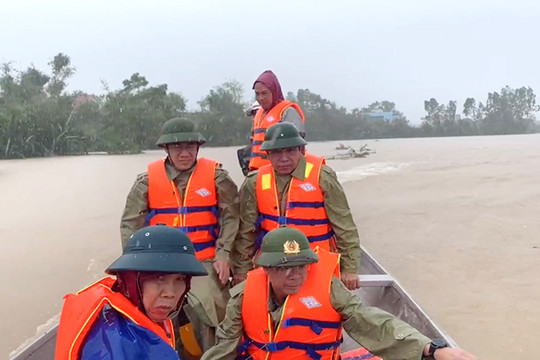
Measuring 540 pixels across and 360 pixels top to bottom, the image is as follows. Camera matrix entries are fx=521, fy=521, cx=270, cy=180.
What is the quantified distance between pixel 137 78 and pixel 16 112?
557 cm

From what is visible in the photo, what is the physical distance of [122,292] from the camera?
1.11 m

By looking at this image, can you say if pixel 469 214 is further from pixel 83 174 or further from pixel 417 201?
pixel 83 174

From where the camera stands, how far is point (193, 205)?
2557 mm

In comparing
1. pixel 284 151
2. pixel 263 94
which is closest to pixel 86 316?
pixel 284 151

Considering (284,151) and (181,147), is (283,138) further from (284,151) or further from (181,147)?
(181,147)

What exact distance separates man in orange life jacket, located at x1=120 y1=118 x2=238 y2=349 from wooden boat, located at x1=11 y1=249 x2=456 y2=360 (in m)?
0.64

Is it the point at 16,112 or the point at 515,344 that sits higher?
the point at 16,112

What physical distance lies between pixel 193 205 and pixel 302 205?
0.54 metres

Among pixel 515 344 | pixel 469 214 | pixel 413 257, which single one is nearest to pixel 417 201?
pixel 469 214

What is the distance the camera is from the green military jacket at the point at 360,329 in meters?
1.78

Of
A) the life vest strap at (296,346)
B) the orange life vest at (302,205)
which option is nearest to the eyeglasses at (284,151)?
the orange life vest at (302,205)

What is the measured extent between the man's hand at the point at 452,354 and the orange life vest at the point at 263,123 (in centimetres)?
193

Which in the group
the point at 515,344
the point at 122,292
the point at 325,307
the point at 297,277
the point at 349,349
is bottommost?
the point at 515,344

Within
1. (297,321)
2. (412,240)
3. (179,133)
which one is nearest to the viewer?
(297,321)
